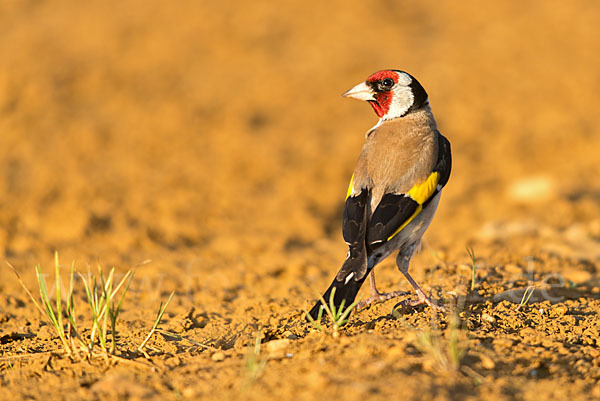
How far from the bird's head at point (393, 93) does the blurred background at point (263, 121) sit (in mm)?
2075

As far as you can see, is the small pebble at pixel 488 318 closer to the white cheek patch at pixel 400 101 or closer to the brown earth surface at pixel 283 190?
the brown earth surface at pixel 283 190

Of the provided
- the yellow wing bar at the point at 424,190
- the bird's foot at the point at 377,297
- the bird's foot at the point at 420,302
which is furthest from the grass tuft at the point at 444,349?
the yellow wing bar at the point at 424,190

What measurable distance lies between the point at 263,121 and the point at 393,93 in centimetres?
623

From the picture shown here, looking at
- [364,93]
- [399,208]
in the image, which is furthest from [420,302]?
[364,93]

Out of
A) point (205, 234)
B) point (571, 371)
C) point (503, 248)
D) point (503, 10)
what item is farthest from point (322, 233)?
point (503, 10)

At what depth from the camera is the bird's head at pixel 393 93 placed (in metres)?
5.20

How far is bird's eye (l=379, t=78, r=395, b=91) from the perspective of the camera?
5242mm

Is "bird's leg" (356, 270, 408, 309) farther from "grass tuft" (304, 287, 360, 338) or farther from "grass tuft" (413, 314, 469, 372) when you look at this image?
"grass tuft" (413, 314, 469, 372)

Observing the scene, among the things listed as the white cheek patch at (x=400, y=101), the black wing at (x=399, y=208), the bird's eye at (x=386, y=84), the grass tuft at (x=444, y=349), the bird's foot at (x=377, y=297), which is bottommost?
the bird's foot at (x=377, y=297)

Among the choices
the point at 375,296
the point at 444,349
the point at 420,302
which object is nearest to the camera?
the point at 444,349

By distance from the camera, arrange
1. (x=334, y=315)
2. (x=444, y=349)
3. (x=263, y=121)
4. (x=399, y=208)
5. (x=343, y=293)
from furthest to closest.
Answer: (x=263, y=121), (x=399, y=208), (x=343, y=293), (x=334, y=315), (x=444, y=349)

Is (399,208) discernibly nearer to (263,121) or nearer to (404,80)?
(404,80)

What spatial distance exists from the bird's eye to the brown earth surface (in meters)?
1.58

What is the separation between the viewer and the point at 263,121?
11.3 m
